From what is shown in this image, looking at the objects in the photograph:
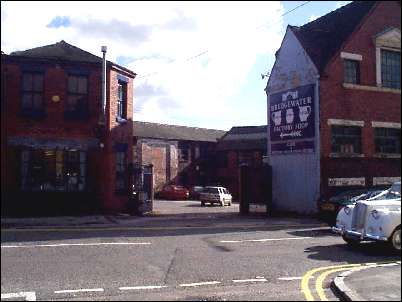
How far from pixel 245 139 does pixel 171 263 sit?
47.1m

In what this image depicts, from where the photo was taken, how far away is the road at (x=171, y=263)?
8250 millimetres

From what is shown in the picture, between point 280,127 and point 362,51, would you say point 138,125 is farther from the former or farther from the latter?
point 362,51

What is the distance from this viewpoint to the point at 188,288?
27.9ft

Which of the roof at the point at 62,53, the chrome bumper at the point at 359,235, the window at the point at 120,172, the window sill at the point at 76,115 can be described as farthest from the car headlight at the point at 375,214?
the roof at the point at 62,53

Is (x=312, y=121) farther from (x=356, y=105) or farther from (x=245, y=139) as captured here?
(x=245, y=139)

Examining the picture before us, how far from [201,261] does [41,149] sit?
13.7m

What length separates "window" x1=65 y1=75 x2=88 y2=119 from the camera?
2286 centimetres

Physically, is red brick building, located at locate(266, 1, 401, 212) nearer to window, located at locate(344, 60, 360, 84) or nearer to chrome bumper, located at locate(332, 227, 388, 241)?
window, located at locate(344, 60, 360, 84)

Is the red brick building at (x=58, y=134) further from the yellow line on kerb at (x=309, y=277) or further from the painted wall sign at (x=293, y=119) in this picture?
the yellow line on kerb at (x=309, y=277)

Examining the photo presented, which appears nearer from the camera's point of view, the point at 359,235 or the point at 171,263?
the point at 171,263

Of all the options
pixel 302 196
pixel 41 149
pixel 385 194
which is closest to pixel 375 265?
pixel 385 194

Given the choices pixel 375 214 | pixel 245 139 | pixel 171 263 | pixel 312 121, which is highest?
pixel 245 139

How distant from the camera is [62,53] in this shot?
77.9 feet

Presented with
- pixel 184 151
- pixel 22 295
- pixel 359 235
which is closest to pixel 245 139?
pixel 184 151
